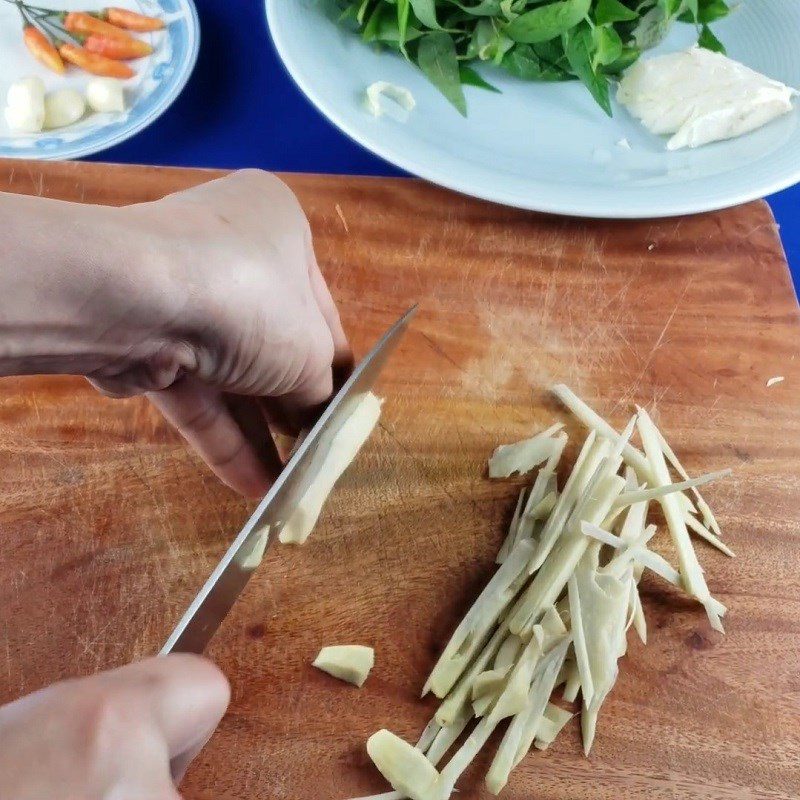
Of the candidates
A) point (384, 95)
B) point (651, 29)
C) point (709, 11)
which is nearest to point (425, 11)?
point (384, 95)

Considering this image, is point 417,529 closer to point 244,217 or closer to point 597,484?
point 597,484

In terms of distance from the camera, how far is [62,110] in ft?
4.73

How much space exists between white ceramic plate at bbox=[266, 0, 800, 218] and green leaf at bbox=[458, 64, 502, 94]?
0.05 feet

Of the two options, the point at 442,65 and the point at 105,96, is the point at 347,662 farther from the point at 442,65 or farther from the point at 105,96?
the point at 105,96

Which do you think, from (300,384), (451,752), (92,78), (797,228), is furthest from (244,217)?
(797,228)

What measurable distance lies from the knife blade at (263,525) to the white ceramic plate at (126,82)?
30.0 inches

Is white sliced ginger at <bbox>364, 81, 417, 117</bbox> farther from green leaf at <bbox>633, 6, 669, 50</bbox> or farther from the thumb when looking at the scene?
the thumb

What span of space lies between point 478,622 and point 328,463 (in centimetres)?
27

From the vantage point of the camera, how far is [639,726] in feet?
2.88

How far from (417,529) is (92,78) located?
45.6 inches

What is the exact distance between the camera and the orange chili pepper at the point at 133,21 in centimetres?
157

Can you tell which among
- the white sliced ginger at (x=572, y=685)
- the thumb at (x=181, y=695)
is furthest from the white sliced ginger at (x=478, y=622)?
the thumb at (x=181, y=695)

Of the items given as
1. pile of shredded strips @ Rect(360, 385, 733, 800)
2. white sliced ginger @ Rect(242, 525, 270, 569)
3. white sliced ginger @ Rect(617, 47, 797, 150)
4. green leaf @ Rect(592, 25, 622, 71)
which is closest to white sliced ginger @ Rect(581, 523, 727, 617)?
pile of shredded strips @ Rect(360, 385, 733, 800)

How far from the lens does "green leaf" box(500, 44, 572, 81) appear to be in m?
1.41
